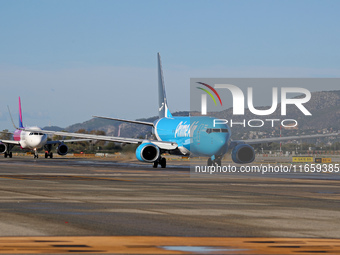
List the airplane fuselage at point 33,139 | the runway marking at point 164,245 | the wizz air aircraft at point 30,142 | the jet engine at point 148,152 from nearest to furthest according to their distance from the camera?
the runway marking at point 164,245, the jet engine at point 148,152, the airplane fuselage at point 33,139, the wizz air aircraft at point 30,142

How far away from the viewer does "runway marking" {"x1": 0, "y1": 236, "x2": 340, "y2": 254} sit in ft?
32.2

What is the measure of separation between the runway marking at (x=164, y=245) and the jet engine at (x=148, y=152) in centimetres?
3677

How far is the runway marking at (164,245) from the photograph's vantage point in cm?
983

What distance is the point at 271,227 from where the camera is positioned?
13.1m

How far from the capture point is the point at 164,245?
10414mm

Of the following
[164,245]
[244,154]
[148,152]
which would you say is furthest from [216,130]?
[164,245]

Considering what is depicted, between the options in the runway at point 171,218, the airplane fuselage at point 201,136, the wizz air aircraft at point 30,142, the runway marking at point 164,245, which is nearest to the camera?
the runway marking at point 164,245

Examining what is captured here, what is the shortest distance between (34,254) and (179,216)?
5.90 m

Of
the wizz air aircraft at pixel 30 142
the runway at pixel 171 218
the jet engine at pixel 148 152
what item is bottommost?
the runway at pixel 171 218

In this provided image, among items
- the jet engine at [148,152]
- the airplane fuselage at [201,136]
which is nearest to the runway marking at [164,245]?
the airplane fuselage at [201,136]

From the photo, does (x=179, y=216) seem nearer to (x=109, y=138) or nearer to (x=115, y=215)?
(x=115, y=215)

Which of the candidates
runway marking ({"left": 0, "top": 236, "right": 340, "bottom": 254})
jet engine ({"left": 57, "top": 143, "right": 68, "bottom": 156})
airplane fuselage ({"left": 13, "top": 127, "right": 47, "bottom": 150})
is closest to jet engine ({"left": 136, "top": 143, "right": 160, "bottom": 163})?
airplane fuselage ({"left": 13, "top": 127, "right": 47, "bottom": 150})

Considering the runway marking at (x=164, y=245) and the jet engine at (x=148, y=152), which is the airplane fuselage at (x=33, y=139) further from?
the runway marking at (x=164, y=245)

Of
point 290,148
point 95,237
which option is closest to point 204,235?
point 95,237
